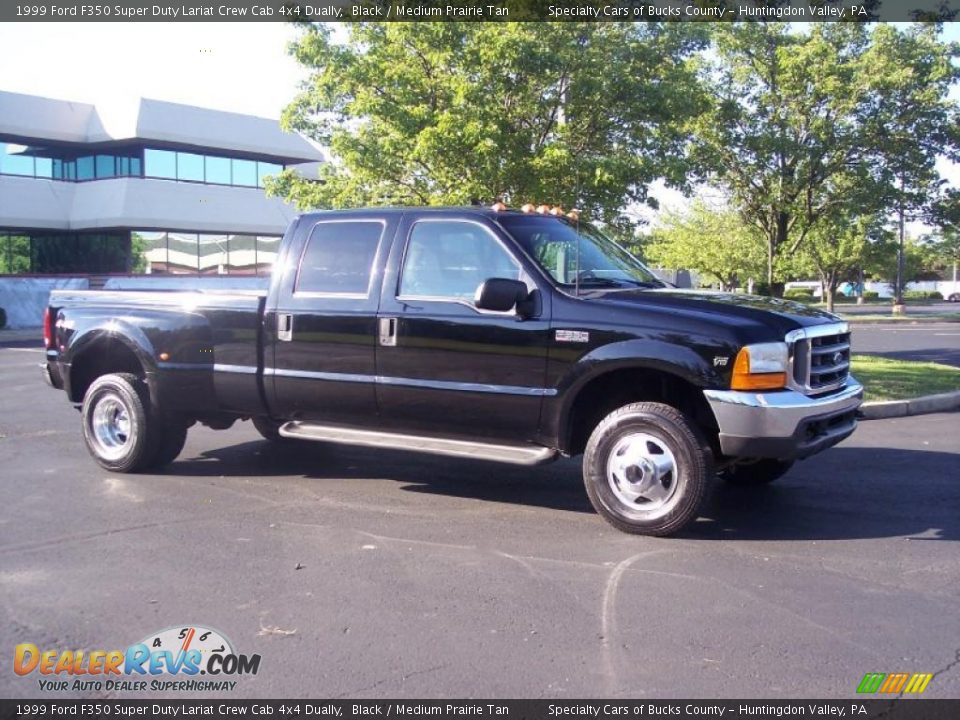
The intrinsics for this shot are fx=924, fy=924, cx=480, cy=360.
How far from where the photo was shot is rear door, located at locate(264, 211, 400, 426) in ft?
21.6

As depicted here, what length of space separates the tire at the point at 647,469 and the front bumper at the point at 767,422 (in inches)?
7.8

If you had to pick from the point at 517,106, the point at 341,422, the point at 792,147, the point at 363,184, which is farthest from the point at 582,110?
the point at 341,422

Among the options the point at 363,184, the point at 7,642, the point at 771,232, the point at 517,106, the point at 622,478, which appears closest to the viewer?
the point at 7,642

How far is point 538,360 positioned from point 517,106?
26.5 ft

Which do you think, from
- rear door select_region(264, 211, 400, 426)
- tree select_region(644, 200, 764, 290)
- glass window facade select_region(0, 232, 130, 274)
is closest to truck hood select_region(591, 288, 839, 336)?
rear door select_region(264, 211, 400, 426)

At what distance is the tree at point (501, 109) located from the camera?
12531 mm

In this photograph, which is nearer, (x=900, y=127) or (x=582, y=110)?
(x=582, y=110)

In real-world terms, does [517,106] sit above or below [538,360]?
above

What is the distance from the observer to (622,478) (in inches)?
227

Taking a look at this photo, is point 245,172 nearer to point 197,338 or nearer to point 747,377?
point 197,338

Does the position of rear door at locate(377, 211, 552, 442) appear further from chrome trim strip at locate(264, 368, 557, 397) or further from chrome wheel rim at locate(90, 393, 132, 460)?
chrome wheel rim at locate(90, 393, 132, 460)

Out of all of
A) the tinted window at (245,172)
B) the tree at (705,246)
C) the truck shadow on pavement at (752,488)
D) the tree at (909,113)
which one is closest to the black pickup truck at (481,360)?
the truck shadow on pavement at (752,488)

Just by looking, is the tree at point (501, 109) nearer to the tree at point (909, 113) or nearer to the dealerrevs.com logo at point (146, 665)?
Answer: the tree at point (909, 113)
